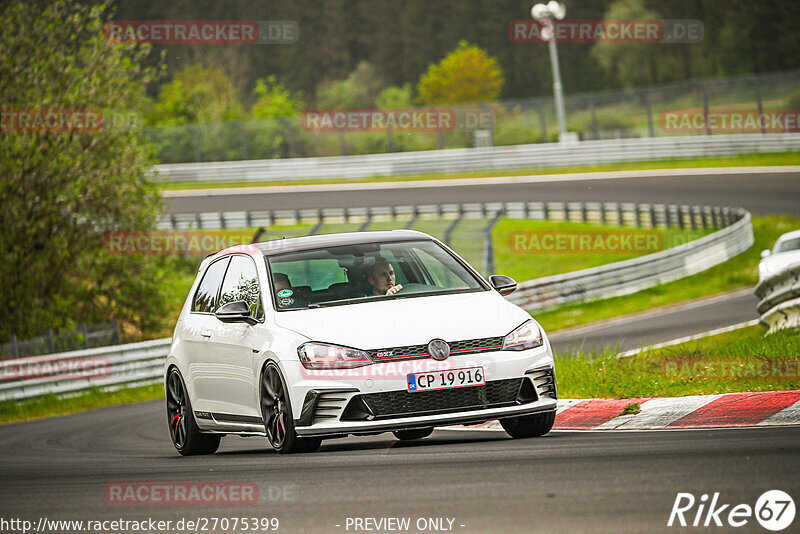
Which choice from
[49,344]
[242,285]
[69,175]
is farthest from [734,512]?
[69,175]

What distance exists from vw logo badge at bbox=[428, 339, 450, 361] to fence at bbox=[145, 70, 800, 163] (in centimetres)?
4036

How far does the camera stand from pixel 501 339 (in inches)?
326

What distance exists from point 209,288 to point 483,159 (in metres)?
40.6

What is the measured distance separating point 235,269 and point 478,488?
13.2 feet

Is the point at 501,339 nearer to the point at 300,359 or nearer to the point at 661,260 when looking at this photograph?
the point at 300,359

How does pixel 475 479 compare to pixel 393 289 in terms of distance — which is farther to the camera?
pixel 393 289

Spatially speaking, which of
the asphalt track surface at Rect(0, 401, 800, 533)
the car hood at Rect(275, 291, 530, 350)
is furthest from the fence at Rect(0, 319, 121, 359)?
the car hood at Rect(275, 291, 530, 350)

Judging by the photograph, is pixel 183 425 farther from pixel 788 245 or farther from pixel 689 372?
pixel 788 245

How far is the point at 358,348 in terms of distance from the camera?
8.09 metres

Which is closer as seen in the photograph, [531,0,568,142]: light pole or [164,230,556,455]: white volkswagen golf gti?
[164,230,556,455]: white volkswagen golf gti

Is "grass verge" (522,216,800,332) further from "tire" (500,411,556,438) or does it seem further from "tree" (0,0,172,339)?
"tire" (500,411,556,438)

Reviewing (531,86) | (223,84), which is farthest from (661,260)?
(531,86)

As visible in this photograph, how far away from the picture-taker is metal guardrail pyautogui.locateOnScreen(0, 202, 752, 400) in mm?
22062

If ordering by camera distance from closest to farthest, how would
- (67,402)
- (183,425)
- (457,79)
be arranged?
(183,425)
(67,402)
(457,79)
